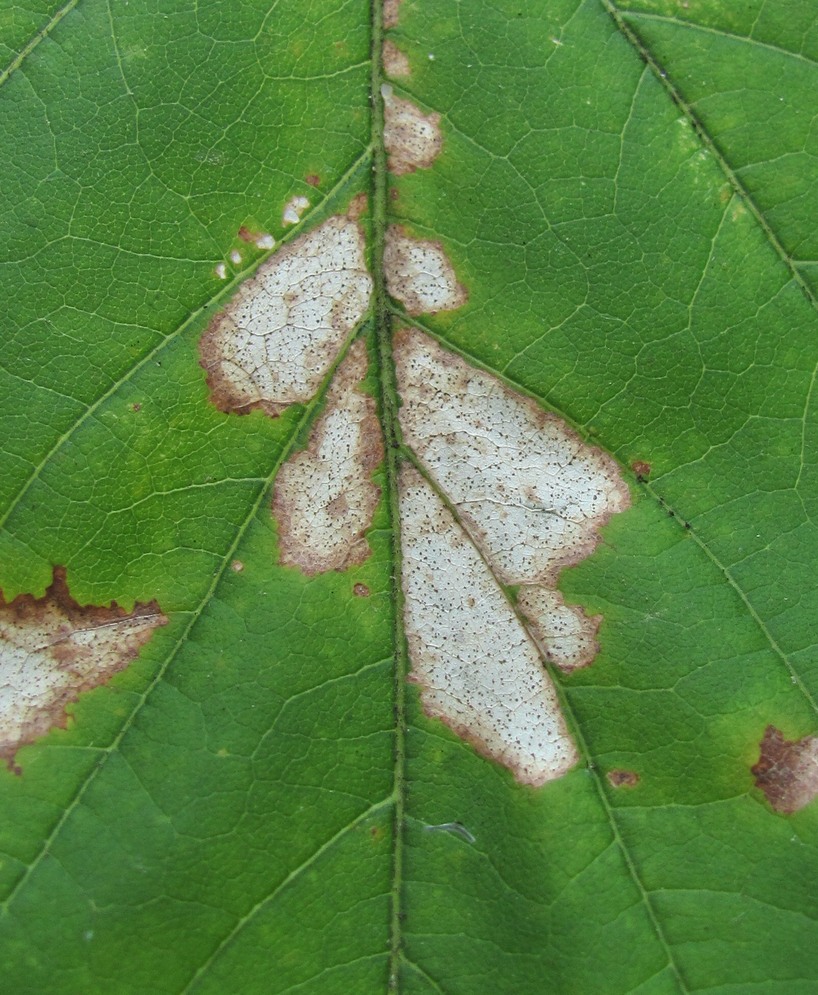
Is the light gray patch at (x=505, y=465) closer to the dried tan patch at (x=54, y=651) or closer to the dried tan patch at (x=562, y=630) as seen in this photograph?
the dried tan patch at (x=562, y=630)

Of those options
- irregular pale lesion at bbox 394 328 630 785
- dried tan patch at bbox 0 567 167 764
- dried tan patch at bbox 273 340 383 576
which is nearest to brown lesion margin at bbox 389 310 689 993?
irregular pale lesion at bbox 394 328 630 785

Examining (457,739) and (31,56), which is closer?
(31,56)

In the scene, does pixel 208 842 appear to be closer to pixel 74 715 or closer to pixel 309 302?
pixel 74 715

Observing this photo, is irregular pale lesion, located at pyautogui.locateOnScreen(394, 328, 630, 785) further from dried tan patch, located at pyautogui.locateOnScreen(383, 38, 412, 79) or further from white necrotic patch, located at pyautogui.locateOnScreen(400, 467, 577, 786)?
dried tan patch, located at pyautogui.locateOnScreen(383, 38, 412, 79)

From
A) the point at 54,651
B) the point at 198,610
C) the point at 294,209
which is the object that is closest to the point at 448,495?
the point at 198,610

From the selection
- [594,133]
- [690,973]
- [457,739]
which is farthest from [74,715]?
[594,133]

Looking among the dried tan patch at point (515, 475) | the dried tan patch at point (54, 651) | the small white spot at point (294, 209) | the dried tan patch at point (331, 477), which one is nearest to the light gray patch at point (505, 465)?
the dried tan patch at point (515, 475)

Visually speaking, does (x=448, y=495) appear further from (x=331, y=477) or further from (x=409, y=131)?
(x=409, y=131)
